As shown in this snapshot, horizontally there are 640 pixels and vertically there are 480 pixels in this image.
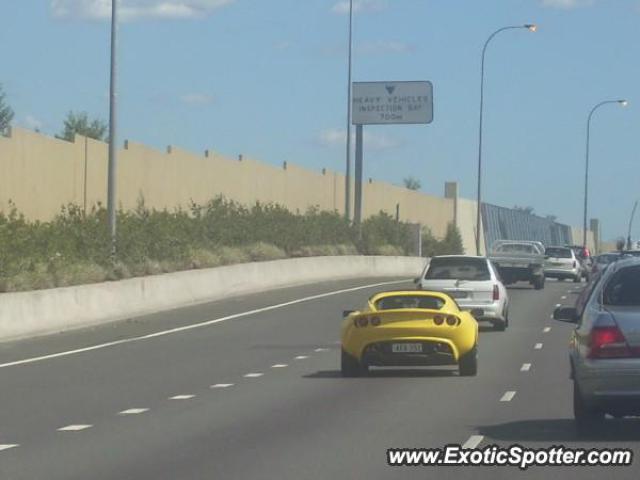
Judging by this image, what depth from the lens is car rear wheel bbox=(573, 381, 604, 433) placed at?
15234 millimetres

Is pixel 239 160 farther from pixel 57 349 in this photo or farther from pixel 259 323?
pixel 57 349

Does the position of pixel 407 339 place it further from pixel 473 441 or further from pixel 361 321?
pixel 473 441

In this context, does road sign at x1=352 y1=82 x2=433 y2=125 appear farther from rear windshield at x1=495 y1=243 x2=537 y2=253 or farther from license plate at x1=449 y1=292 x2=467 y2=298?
license plate at x1=449 y1=292 x2=467 y2=298

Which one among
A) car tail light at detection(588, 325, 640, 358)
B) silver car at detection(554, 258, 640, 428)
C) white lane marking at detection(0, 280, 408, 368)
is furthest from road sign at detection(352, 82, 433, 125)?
car tail light at detection(588, 325, 640, 358)

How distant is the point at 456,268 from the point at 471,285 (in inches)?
48.2

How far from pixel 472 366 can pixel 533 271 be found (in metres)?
34.5

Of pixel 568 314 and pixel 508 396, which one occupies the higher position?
pixel 568 314

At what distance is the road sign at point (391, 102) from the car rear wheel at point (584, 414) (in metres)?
64.0

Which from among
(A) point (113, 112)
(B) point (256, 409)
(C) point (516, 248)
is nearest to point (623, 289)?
(B) point (256, 409)

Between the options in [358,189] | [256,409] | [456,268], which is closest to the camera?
[256,409]

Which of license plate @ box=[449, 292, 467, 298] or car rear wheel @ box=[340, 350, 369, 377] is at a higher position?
license plate @ box=[449, 292, 467, 298]

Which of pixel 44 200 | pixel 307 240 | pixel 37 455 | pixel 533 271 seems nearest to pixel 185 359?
pixel 37 455

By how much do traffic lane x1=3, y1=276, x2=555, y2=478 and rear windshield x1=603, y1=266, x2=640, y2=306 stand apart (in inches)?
78.1

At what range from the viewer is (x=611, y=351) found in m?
14.7
